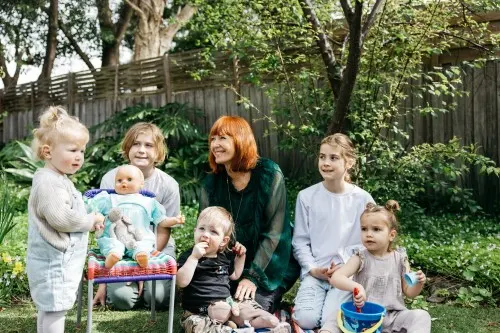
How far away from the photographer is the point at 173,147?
925 cm

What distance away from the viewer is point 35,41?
53.7 feet

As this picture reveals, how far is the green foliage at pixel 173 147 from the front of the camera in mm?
8516

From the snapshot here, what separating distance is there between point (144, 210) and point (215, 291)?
2.06 feet

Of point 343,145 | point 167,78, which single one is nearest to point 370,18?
point 343,145

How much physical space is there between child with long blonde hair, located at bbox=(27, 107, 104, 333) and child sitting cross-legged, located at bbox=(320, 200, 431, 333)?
1.37 m

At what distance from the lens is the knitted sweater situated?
10.1 ft

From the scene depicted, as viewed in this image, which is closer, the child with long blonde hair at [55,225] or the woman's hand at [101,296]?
the child with long blonde hair at [55,225]

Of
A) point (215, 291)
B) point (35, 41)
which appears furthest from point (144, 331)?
point (35, 41)

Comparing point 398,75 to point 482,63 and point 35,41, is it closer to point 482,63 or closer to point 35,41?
point 482,63

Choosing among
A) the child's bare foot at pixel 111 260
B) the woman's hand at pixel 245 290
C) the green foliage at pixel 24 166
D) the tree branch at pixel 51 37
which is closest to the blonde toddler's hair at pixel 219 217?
the woman's hand at pixel 245 290

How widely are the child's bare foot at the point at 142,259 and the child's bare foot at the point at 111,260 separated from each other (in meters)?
0.10

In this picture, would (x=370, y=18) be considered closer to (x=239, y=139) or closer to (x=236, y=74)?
(x=239, y=139)

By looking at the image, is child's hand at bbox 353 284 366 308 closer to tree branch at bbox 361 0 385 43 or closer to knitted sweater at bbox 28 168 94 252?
knitted sweater at bbox 28 168 94 252

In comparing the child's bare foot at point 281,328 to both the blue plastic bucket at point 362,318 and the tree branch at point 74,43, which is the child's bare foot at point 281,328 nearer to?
the blue plastic bucket at point 362,318
